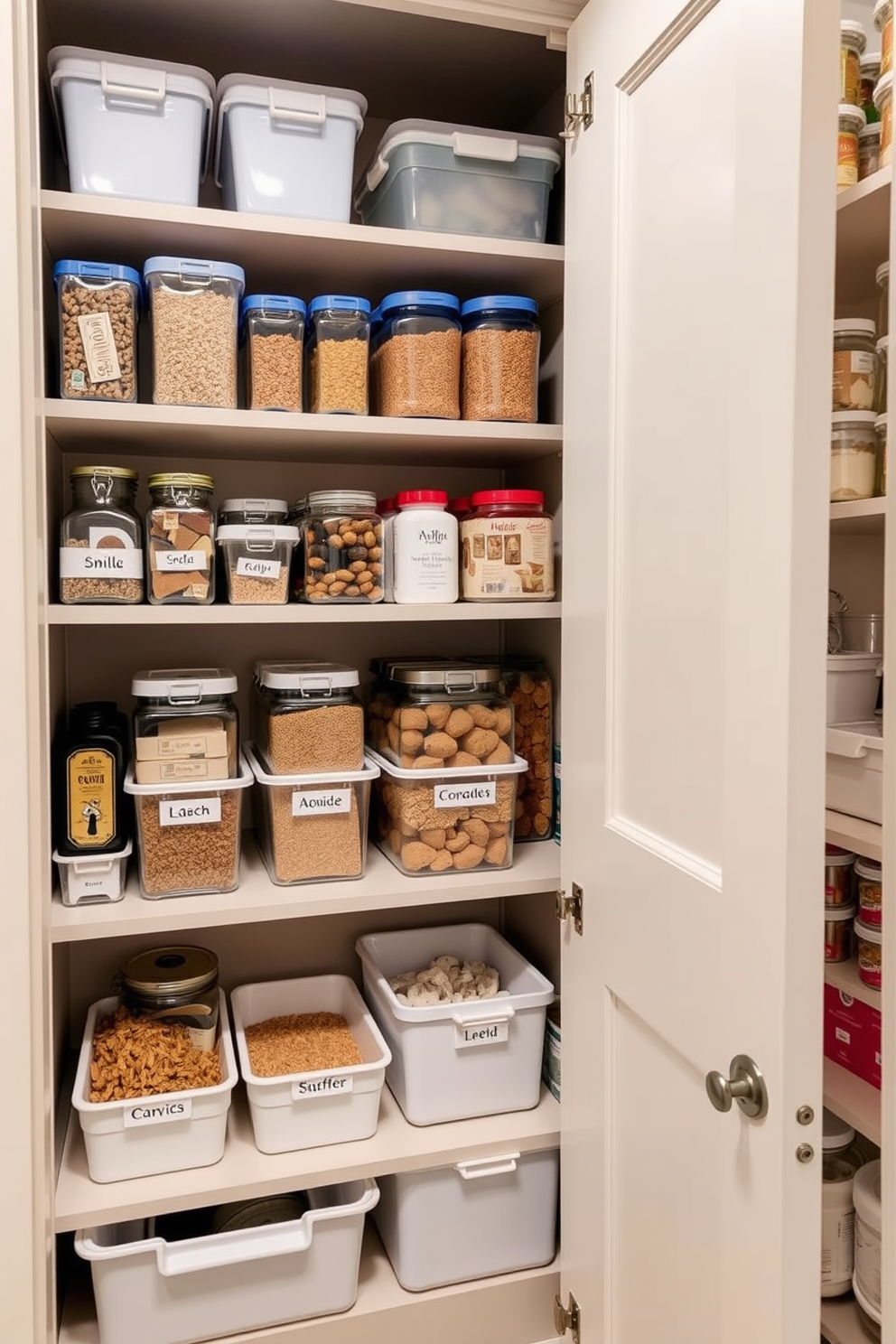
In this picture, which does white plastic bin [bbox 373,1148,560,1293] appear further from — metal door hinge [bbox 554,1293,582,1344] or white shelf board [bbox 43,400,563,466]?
white shelf board [bbox 43,400,563,466]

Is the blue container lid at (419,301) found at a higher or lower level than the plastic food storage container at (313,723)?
higher

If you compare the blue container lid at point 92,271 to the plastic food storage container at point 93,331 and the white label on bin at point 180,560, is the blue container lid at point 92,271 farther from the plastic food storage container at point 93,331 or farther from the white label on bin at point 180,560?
the white label on bin at point 180,560

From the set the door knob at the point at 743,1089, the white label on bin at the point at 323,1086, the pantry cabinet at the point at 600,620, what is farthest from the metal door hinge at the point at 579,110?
the white label on bin at the point at 323,1086

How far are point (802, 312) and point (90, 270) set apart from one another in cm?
96

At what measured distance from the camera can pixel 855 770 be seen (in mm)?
1201

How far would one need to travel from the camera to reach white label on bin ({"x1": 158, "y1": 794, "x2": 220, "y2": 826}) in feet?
4.65

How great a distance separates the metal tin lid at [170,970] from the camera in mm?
1518

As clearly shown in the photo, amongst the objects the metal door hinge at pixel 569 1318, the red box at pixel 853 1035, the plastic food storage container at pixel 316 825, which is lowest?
the metal door hinge at pixel 569 1318

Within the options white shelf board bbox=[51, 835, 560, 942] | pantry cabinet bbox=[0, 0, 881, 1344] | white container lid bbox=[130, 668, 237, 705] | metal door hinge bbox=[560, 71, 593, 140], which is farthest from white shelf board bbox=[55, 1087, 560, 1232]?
metal door hinge bbox=[560, 71, 593, 140]

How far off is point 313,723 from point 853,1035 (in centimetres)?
85

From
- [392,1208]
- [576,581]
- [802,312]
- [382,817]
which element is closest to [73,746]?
[382,817]

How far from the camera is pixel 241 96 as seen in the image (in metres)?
1.37

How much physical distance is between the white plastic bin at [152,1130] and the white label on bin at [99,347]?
979 mm

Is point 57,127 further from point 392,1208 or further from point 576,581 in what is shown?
point 392,1208
